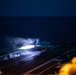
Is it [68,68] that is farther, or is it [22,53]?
[22,53]

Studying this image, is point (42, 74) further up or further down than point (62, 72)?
further down

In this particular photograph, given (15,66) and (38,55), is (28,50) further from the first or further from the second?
(15,66)

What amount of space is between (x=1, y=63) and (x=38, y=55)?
336cm

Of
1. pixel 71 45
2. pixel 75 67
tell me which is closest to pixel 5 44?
pixel 71 45

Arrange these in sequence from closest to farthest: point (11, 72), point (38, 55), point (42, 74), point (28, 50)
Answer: point (42, 74)
point (11, 72)
point (38, 55)
point (28, 50)

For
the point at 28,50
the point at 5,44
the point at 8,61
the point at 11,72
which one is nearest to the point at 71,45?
the point at 28,50

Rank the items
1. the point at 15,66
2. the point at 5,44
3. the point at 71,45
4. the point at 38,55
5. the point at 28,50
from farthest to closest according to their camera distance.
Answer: the point at 5,44
the point at 71,45
the point at 28,50
the point at 38,55
the point at 15,66

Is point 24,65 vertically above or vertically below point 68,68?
below

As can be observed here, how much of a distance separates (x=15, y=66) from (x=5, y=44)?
2240 inches

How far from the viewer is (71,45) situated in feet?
89.5

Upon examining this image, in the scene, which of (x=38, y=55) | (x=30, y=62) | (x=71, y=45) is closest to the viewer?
(x=30, y=62)

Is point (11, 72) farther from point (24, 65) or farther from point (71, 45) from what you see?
point (71, 45)

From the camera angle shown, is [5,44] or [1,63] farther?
[5,44]

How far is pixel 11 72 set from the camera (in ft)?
45.1
